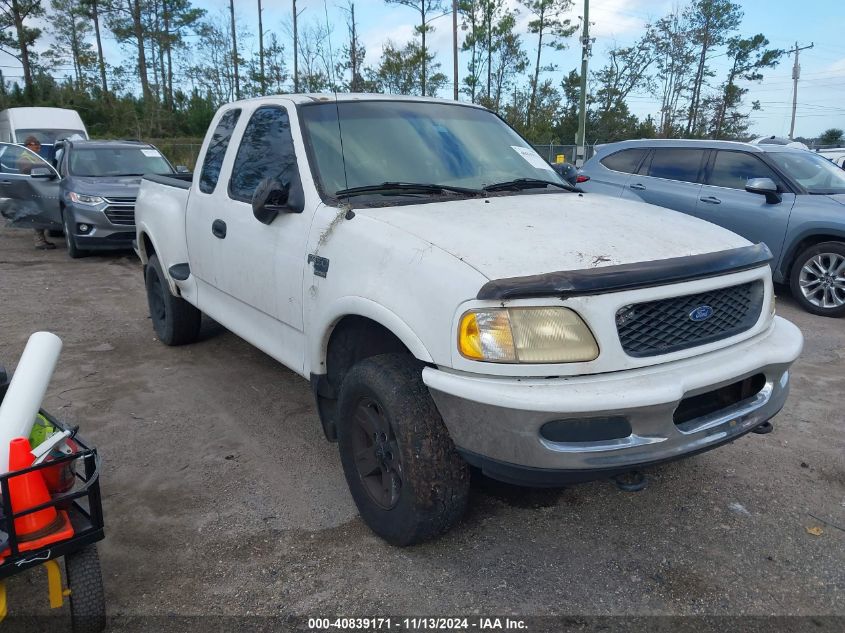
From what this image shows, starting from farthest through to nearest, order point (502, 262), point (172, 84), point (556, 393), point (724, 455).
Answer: point (172, 84)
point (724, 455)
point (502, 262)
point (556, 393)

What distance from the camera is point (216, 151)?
4336 mm

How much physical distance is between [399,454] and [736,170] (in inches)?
259

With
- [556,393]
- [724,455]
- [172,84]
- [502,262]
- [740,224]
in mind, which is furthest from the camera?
[172,84]

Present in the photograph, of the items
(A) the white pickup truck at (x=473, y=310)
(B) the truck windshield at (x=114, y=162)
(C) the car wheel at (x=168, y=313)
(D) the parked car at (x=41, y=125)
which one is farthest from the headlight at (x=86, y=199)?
(D) the parked car at (x=41, y=125)

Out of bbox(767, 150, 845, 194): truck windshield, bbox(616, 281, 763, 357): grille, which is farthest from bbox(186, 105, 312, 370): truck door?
bbox(767, 150, 845, 194): truck windshield

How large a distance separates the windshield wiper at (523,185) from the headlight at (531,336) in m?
1.30

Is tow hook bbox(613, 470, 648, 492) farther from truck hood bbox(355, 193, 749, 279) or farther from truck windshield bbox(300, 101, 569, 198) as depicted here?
truck windshield bbox(300, 101, 569, 198)

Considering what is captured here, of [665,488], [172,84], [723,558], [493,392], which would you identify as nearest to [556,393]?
[493,392]

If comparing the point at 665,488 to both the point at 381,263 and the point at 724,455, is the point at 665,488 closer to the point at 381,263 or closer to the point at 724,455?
the point at 724,455

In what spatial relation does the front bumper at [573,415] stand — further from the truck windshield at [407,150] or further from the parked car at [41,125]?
the parked car at [41,125]

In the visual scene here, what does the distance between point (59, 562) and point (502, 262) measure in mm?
1940

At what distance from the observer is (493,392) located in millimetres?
2209

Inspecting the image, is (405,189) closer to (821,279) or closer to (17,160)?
(821,279)

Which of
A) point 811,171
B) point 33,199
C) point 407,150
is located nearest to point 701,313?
point 407,150
